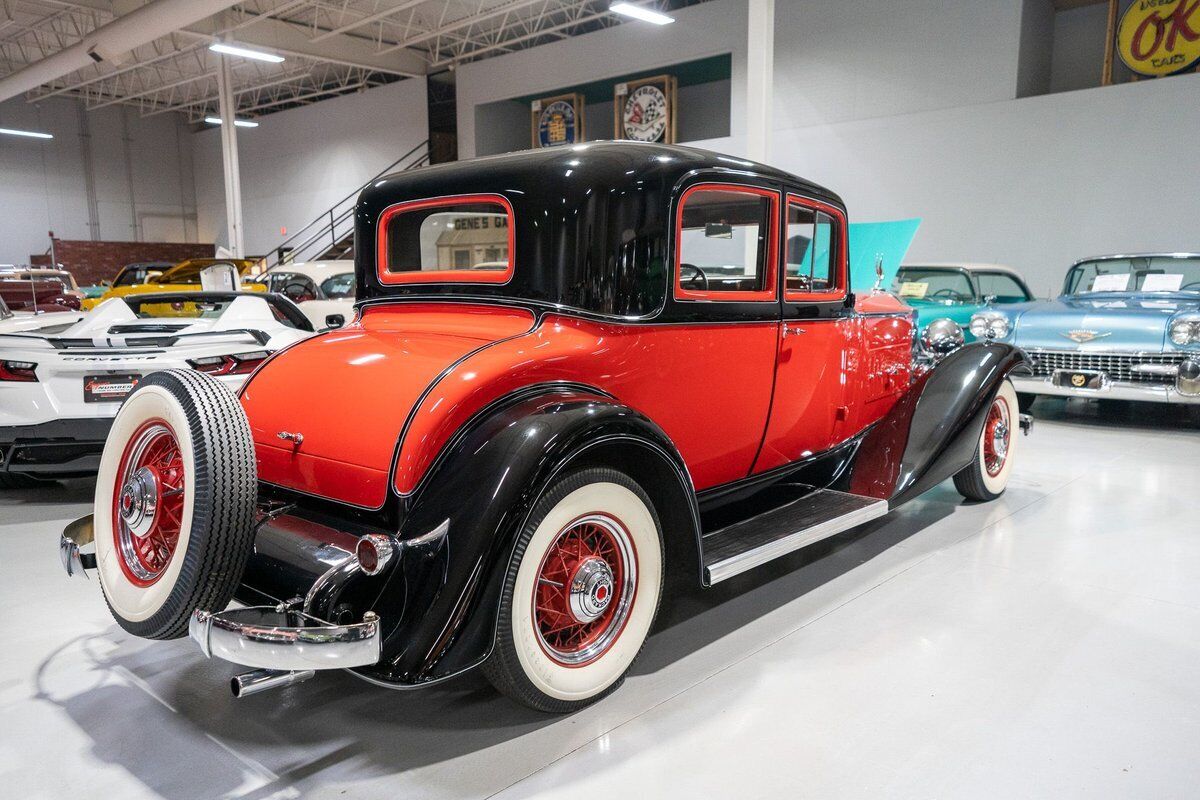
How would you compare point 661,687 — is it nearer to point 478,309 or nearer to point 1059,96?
point 478,309

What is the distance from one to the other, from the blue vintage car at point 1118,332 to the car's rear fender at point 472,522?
5162 mm

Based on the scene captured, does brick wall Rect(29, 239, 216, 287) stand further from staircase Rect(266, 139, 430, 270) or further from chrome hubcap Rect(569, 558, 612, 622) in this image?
chrome hubcap Rect(569, 558, 612, 622)

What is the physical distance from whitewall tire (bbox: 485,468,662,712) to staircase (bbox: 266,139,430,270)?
1893 centimetres

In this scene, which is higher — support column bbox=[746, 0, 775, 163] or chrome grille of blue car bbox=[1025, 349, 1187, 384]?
support column bbox=[746, 0, 775, 163]

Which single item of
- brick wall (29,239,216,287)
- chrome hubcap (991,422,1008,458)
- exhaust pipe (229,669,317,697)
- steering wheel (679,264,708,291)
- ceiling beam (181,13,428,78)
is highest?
ceiling beam (181,13,428,78)

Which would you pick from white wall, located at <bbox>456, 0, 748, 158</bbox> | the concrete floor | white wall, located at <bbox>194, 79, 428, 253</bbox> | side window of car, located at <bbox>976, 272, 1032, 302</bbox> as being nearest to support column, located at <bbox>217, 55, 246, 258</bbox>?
white wall, located at <bbox>194, 79, 428, 253</bbox>

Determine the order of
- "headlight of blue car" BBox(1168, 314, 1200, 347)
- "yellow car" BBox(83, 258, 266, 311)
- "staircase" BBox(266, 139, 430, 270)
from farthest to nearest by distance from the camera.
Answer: "staircase" BBox(266, 139, 430, 270), "yellow car" BBox(83, 258, 266, 311), "headlight of blue car" BBox(1168, 314, 1200, 347)

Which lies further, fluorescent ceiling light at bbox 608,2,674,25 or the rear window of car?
fluorescent ceiling light at bbox 608,2,674,25

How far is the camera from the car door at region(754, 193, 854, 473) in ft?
10.5

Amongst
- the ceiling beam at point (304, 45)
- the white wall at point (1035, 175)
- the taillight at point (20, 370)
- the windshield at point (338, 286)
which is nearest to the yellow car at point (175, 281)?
the windshield at point (338, 286)

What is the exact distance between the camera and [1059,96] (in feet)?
33.4

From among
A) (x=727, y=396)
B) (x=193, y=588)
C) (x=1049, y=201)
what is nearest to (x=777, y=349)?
(x=727, y=396)

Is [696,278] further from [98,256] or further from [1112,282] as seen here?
[98,256]

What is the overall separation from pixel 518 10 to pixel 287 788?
54.2 feet
